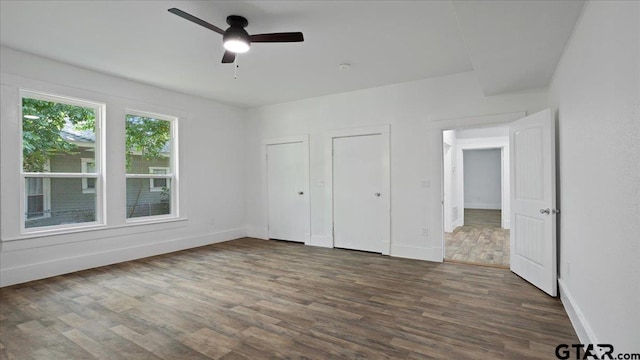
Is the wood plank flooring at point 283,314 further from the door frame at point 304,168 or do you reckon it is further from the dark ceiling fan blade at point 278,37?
the dark ceiling fan blade at point 278,37

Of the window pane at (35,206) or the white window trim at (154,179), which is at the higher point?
the white window trim at (154,179)

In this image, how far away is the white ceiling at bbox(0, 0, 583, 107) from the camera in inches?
104

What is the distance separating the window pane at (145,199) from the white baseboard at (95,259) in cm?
53

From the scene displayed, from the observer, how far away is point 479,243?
5.85 meters

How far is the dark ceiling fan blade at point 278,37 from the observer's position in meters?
2.76


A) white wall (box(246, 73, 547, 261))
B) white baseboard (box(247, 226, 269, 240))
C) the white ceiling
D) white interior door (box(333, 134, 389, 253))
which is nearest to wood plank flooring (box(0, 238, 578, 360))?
white wall (box(246, 73, 547, 261))

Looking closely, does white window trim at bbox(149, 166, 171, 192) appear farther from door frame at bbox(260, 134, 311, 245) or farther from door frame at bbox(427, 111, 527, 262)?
door frame at bbox(427, 111, 527, 262)

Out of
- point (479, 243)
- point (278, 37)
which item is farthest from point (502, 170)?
point (278, 37)

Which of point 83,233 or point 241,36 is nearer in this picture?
point 241,36

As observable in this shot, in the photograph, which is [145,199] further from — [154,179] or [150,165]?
[150,165]

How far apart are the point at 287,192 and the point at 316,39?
3.41 meters

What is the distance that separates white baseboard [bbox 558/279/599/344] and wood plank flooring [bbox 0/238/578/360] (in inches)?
2.7

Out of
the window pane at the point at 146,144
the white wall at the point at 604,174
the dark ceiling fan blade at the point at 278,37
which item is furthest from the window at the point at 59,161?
the white wall at the point at 604,174

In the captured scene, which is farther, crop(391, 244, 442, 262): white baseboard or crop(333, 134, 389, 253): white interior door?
crop(333, 134, 389, 253): white interior door
